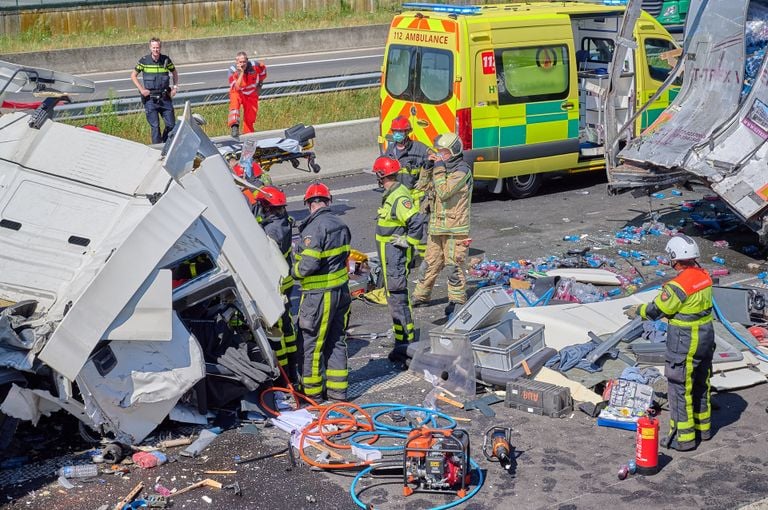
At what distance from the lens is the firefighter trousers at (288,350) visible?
320 inches

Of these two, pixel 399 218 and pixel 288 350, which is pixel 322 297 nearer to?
pixel 288 350

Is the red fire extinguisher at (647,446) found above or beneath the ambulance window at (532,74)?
beneath

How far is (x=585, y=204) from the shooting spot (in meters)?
13.9

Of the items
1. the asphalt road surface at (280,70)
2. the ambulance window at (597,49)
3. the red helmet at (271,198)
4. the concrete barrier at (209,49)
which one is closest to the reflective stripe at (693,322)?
the red helmet at (271,198)

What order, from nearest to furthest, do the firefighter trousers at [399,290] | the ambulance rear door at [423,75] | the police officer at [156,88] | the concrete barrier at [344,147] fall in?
1. the firefighter trousers at [399,290]
2. the ambulance rear door at [423,75]
3. the police officer at [156,88]
4. the concrete barrier at [344,147]

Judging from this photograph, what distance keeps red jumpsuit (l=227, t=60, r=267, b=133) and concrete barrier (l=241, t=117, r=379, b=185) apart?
0.58 m

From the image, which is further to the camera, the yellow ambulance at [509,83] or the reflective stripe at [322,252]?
the yellow ambulance at [509,83]

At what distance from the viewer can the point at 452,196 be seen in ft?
32.7

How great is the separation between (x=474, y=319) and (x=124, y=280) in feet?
10.9

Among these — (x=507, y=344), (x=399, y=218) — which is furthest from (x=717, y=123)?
(x=507, y=344)

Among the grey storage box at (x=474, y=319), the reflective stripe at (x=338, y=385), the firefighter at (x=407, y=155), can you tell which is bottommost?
the reflective stripe at (x=338, y=385)

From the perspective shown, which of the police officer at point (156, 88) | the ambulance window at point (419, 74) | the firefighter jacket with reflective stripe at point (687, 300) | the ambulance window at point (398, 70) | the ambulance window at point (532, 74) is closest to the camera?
the firefighter jacket with reflective stripe at point (687, 300)

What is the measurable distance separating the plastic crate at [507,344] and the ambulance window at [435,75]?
4906 mm

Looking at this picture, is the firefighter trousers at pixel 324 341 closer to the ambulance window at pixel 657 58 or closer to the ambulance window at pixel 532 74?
the ambulance window at pixel 532 74
